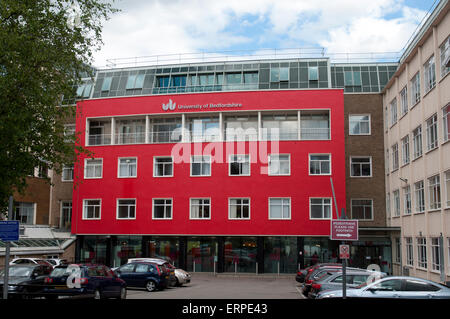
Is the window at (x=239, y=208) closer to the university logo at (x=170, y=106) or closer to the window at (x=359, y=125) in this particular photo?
the university logo at (x=170, y=106)

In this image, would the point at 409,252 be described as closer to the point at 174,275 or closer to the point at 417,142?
the point at 417,142

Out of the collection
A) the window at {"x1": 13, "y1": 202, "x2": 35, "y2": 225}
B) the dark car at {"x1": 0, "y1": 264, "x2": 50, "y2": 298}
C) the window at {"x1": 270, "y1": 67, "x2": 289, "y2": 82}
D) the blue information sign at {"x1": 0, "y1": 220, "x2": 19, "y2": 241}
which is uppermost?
the window at {"x1": 270, "y1": 67, "x2": 289, "y2": 82}

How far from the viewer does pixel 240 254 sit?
4072 centimetres

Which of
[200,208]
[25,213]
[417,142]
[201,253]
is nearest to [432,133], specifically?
[417,142]

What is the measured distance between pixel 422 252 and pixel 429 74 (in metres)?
11.1

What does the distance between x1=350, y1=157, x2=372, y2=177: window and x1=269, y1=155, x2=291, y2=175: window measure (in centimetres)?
587

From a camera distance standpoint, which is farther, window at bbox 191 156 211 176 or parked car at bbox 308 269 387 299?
window at bbox 191 156 211 176

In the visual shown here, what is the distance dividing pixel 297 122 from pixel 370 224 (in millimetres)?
10647

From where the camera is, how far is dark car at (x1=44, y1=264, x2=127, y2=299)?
1794cm

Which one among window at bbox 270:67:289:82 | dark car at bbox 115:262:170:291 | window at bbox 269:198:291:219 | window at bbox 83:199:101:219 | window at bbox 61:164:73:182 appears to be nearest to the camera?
dark car at bbox 115:262:170:291

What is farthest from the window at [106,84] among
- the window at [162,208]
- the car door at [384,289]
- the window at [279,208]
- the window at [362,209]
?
the car door at [384,289]

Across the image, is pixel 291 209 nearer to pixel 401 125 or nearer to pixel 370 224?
pixel 370 224

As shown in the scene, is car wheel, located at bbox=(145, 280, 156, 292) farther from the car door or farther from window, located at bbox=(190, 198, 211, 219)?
window, located at bbox=(190, 198, 211, 219)

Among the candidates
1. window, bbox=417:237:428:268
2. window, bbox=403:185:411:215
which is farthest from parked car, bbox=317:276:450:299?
window, bbox=403:185:411:215
